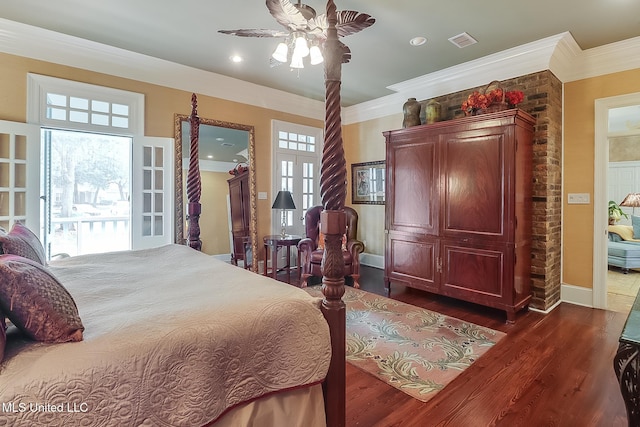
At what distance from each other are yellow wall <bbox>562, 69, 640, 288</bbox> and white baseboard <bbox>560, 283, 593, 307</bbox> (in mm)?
53

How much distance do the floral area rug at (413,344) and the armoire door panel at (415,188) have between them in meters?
1.00

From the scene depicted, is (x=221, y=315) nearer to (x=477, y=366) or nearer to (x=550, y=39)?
(x=477, y=366)

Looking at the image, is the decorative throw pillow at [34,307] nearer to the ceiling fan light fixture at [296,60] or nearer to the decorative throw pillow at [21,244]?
the decorative throw pillow at [21,244]

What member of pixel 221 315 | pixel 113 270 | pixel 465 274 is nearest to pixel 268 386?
pixel 221 315

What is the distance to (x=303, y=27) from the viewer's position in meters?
2.36

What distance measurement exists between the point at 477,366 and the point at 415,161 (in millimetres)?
2296

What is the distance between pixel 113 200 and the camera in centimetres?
381

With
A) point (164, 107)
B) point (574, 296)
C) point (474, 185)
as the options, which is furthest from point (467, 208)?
point (164, 107)

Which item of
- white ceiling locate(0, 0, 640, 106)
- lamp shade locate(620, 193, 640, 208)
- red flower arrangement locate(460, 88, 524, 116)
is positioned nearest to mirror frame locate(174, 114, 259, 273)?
white ceiling locate(0, 0, 640, 106)

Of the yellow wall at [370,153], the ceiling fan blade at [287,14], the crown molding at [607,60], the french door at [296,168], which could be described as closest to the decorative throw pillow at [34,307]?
the ceiling fan blade at [287,14]

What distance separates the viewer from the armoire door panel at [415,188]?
3600 mm

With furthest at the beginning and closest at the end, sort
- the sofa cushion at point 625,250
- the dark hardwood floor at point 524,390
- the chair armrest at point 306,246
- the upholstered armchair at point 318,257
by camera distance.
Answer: the sofa cushion at point 625,250
the chair armrest at point 306,246
the upholstered armchair at point 318,257
the dark hardwood floor at point 524,390

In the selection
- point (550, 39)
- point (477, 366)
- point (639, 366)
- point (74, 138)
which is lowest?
point (477, 366)

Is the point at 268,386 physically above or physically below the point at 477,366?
above
